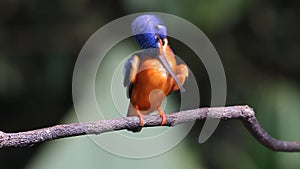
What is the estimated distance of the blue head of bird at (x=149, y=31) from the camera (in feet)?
3.05

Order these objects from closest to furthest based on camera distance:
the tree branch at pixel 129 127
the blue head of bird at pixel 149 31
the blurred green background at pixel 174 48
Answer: the tree branch at pixel 129 127 → the blue head of bird at pixel 149 31 → the blurred green background at pixel 174 48

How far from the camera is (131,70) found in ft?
3.38

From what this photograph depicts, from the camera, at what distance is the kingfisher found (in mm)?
944

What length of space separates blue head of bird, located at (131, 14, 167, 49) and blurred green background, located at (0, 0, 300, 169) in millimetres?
772

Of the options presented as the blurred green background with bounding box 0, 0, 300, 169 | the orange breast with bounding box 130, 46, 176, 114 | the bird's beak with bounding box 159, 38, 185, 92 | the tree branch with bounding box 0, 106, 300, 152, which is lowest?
the blurred green background with bounding box 0, 0, 300, 169

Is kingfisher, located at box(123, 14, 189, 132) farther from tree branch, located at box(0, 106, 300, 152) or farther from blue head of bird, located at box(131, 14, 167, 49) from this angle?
tree branch, located at box(0, 106, 300, 152)

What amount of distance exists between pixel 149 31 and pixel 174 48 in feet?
3.42

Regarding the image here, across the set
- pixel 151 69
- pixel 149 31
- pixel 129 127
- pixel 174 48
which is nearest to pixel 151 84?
pixel 151 69

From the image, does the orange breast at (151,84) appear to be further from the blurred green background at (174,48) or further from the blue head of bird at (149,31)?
the blurred green background at (174,48)

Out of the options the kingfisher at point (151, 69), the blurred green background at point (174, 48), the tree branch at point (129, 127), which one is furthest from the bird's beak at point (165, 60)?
the blurred green background at point (174, 48)

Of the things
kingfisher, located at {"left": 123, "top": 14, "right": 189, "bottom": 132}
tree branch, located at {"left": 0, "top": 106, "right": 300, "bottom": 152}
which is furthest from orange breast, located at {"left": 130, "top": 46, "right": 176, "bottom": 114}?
tree branch, located at {"left": 0, "top": 106, "right": 300, "bottom": 152}

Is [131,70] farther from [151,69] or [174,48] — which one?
[174,48]

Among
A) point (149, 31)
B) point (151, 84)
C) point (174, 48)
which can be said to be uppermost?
point (149, 31)

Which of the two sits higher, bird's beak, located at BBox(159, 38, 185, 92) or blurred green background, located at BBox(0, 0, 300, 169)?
bird's beak, located at BBox(159, 38, 185, 92)
